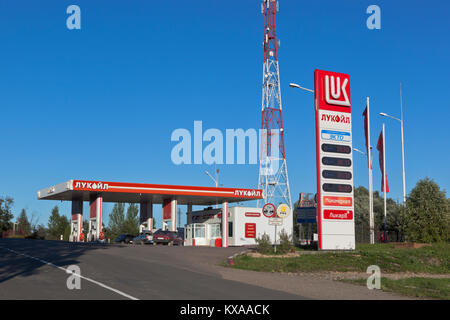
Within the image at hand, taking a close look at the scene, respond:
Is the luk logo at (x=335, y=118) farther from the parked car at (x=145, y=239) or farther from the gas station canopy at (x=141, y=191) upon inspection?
the gas station canopy at (x=141, y=191)

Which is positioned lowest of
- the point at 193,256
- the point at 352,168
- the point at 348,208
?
the point at 193,256

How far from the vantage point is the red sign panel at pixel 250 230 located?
1988 inches

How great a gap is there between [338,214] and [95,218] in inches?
1104

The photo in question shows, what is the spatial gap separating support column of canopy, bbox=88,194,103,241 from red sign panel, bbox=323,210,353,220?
2612 centimetres

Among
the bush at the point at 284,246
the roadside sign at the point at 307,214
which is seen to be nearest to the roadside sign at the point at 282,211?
the bush at the point at 284,246

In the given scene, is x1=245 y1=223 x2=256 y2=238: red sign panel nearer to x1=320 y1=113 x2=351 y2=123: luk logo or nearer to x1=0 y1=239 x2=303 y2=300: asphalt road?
x1=320 y1=113 x2=351 y2=123: luk logo

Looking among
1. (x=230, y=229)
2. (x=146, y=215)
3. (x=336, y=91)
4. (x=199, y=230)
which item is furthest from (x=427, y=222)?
(x=146, y=215)

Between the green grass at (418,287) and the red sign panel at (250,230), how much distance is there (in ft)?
109

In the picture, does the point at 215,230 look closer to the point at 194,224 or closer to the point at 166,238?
the point at 194,224

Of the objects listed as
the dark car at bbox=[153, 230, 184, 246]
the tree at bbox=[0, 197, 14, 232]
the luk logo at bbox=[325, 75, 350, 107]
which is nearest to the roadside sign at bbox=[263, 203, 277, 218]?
the luk logo at bbox=[325, 75, 350, 107]
